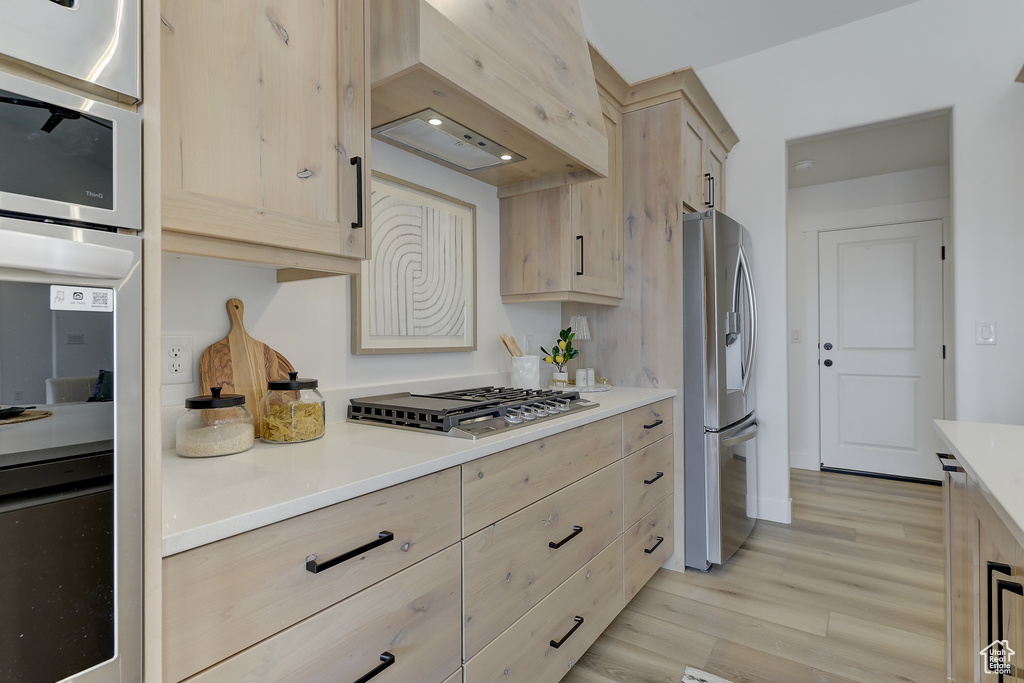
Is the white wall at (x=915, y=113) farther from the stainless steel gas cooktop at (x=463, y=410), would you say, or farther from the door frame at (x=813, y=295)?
the stainless steel gas cooktop at (x=463, y=410)

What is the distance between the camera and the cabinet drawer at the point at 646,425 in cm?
207

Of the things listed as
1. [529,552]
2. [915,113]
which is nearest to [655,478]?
[529,552]

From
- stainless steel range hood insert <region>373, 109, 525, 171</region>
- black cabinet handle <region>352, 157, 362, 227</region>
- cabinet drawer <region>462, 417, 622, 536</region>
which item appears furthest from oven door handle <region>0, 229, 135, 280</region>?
stainless steel range hood insert <region>373, 109, 525, 171</region>

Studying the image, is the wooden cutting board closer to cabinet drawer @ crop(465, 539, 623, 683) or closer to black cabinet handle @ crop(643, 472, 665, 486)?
cabinet drawer @ crop(465, 539, 623, 683)

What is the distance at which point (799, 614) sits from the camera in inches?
83.1

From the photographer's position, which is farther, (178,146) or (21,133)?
(178,146)

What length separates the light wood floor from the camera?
1.77m

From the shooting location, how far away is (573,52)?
197cm

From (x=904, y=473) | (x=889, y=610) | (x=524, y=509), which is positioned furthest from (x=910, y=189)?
(x=524, y=509)

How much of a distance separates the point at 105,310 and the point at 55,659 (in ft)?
1.34

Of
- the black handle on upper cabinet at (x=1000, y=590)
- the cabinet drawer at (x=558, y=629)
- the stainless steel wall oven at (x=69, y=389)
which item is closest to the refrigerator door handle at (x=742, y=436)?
the cabinet drawer at (x=558, y=629)

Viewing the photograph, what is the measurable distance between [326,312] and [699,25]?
2.95 metres

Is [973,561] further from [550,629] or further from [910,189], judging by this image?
[910,189]

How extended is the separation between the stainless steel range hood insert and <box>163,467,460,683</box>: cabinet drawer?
3.65ft
